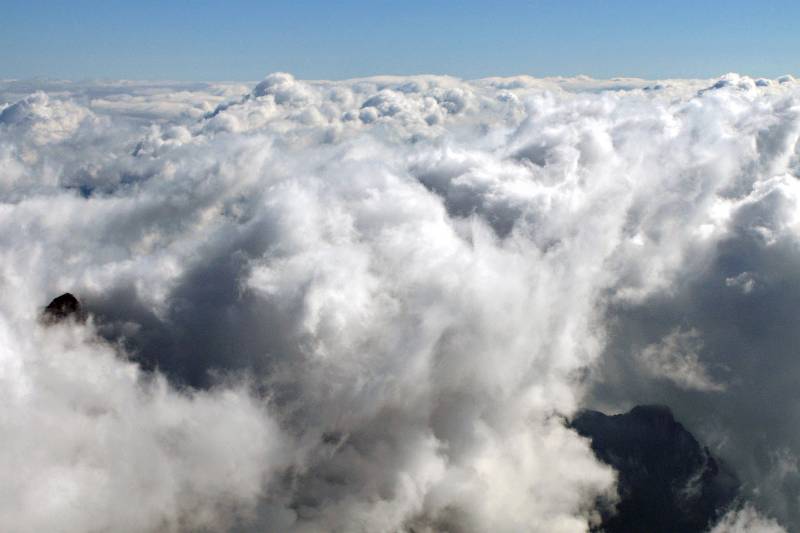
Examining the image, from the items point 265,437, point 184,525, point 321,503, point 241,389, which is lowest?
point 184,525

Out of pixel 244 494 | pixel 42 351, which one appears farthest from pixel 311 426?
pixel 42 351

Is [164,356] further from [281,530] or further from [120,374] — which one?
[281,530]

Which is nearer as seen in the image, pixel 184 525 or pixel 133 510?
pixel 133 510

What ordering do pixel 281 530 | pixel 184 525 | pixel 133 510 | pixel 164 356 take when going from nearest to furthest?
pixel 133 510 → pixel 184 525 → pixel 281 530 → pixel 164 356

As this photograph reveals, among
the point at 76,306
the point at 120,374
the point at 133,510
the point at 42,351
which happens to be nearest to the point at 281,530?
the point at 133,510

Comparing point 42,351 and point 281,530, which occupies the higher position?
point 42,351

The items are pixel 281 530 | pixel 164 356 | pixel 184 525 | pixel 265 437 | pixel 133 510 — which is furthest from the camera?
pixel 164 356
